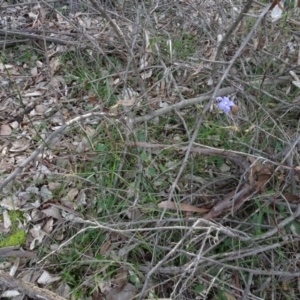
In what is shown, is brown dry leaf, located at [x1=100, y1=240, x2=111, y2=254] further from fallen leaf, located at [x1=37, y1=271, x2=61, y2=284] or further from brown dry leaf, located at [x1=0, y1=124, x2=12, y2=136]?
brown dry leaf, located at [x1=0, y1=124, x2=12, y2=136]

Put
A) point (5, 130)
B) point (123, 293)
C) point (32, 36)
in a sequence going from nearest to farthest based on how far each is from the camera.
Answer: point (123, 293), point (5, 130), point (32, 36)

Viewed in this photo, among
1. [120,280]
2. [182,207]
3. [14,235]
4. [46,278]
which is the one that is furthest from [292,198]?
[14,235]

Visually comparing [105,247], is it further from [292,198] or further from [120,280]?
[292,198]

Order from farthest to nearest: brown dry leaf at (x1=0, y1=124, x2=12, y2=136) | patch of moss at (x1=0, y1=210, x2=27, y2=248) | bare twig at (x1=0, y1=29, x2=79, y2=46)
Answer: bare twig at (x1=0, y1=29, x2=79, y2=46) → brown dry leaf at (x1=0, y1=124, x2=12, y2=136) → patch of moss at (x1=0, y1=210, x2=27, y2=248)

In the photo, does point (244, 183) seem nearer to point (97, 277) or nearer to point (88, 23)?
point (97, 277)

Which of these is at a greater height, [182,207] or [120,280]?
[182,207]

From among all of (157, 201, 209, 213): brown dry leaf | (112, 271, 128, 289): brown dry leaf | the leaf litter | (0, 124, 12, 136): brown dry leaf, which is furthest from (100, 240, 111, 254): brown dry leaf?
(0, 124, 12, 136): brown dry leaf

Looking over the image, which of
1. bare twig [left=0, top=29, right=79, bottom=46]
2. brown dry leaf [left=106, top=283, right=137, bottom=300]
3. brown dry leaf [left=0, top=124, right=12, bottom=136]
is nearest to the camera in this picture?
brown dry leaf [left=106, top=283, right=137, bottom=300]

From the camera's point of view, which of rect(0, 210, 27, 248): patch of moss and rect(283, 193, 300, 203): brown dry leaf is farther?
rect(0, 210, 27, 248): patch of moss

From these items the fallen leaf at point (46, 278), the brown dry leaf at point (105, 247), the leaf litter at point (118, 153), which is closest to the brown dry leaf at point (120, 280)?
the leaf litter at point (118, 153)

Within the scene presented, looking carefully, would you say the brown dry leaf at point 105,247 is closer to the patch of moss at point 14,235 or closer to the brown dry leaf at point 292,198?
the patch of moss at point 14,235

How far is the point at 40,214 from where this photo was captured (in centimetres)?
199

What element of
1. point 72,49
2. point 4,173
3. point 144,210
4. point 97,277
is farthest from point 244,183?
point 72,49

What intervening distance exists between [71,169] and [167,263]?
0.60 metres
